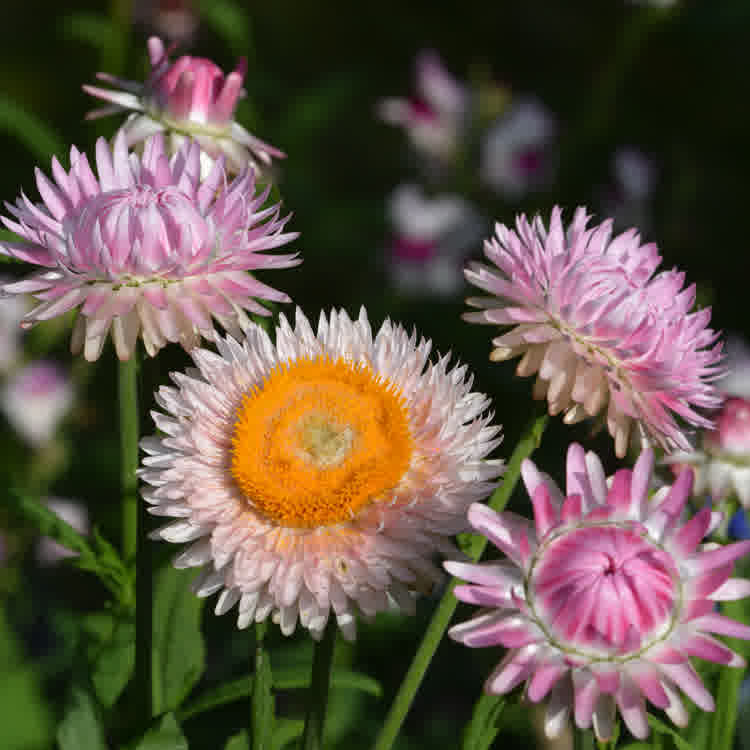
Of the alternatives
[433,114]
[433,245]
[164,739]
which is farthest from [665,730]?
[433,114]

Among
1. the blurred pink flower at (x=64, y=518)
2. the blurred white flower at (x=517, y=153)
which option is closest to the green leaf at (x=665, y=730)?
the blurred pink flower at (x=64, y=518)

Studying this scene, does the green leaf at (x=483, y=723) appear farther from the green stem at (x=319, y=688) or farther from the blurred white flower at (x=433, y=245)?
the blurred white flower at (x=433, y=245)

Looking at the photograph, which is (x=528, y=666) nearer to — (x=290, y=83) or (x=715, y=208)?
(x=715, y=208)

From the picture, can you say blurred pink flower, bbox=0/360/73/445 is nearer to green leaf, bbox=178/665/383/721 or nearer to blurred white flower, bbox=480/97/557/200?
blurred white flower, bbox=480/97/557/200

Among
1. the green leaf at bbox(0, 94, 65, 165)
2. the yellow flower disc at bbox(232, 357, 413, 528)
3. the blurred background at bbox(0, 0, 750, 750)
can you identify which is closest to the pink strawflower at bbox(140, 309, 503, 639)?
the yellow flower disc at bbox(232, 357, 413, 528)

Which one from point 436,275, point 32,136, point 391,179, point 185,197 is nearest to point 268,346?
point 185,197
